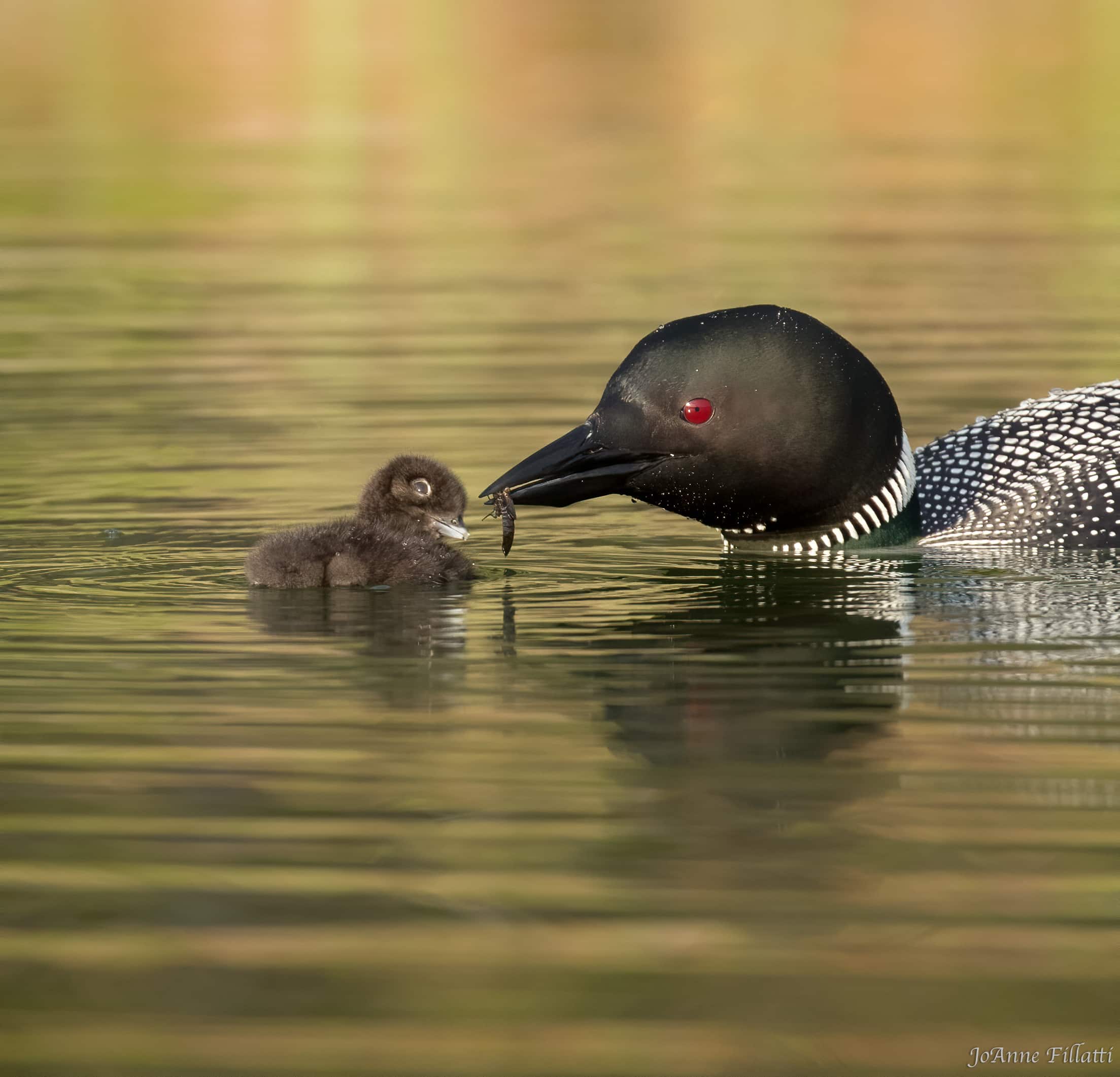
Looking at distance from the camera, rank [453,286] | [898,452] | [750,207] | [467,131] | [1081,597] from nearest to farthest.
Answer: [1081,597] < [898,452] < [453,286] < [750,207] < [467,131]

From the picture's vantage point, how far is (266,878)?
3.93m

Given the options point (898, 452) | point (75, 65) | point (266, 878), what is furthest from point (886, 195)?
point (75, 65)

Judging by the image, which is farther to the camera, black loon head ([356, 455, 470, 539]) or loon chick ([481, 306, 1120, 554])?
black loon head ([356, 455, 470, 539])

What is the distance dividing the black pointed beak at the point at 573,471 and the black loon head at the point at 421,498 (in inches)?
15.1

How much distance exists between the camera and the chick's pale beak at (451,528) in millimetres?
6645

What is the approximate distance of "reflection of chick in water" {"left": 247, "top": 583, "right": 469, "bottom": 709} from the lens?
5.25 m

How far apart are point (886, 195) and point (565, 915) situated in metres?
15.2

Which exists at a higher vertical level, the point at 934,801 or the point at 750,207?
the point at 750,207

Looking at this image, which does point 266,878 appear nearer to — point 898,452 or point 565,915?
point 565,915

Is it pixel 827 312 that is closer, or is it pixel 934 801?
pixel 934 801
